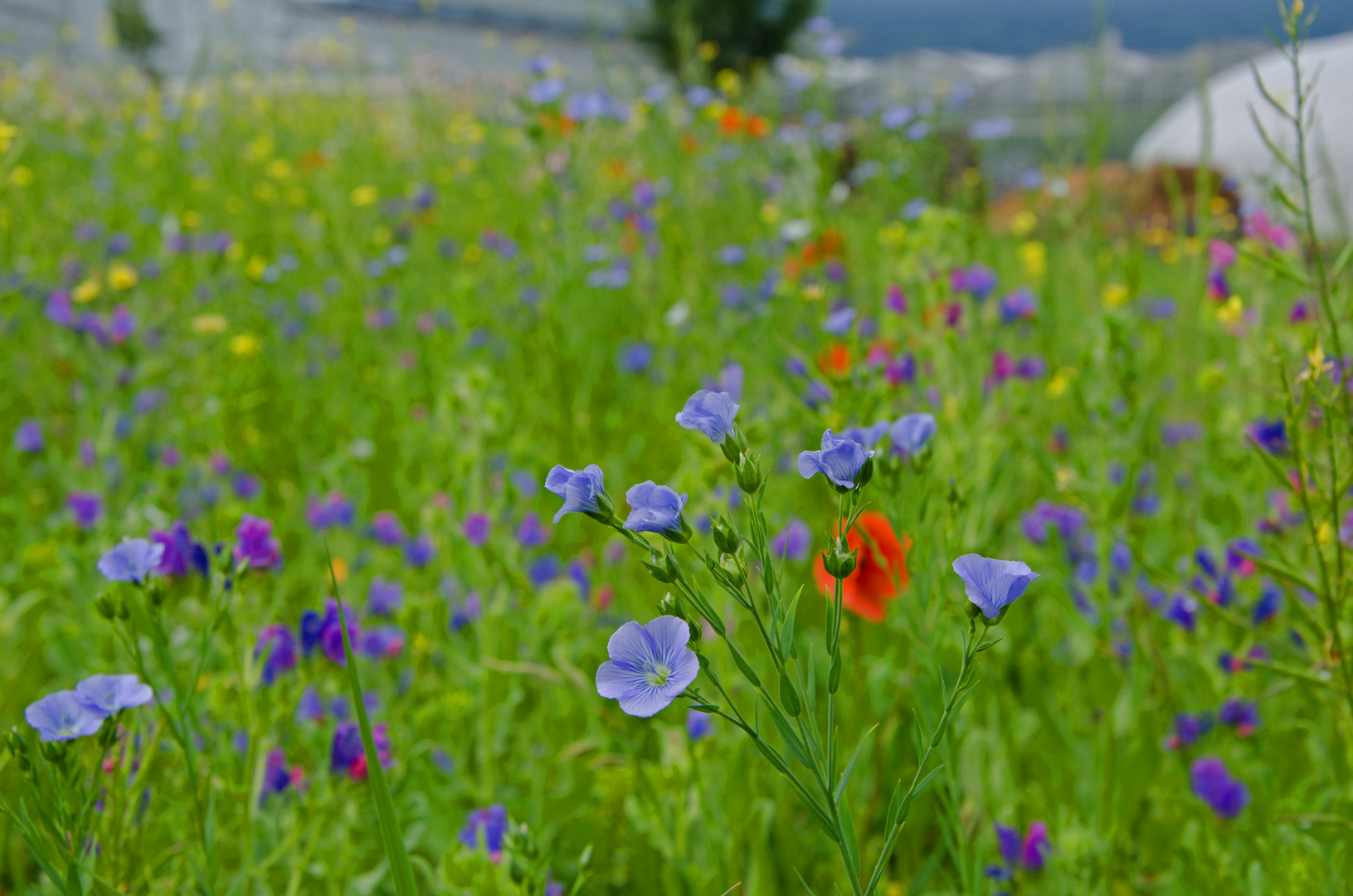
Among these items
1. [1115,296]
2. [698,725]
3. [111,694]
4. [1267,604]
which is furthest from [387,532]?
[1115,296]

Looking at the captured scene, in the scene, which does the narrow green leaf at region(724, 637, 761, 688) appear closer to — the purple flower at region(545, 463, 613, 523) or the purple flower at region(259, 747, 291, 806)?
the purple flower at region(545, 463, 613, 523)

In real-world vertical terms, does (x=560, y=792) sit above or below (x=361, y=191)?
below

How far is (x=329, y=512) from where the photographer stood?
1.68 metres

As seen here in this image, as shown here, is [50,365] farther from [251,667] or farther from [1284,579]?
[1284,579]

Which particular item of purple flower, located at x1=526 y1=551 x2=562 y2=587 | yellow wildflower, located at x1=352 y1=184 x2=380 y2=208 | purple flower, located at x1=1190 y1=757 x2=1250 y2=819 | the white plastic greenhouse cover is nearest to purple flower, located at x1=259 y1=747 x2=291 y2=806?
purple flower, located at x1=526 y1=551 x2=562 y2=587

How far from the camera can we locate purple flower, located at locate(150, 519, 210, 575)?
1006 millimetres

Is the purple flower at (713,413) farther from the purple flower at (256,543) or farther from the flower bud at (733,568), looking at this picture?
the purple flower at (256,543)

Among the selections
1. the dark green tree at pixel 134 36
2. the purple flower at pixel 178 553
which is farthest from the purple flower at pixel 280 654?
the dark green tree at pixel 134 36

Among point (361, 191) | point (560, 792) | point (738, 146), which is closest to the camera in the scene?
point (560, 792)

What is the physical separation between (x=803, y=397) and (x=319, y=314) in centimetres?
231

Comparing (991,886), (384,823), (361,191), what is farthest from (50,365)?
(991,886)

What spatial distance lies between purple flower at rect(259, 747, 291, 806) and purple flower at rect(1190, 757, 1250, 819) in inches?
45.4

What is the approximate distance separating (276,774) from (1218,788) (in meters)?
1.20

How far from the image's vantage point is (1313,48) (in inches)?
398
